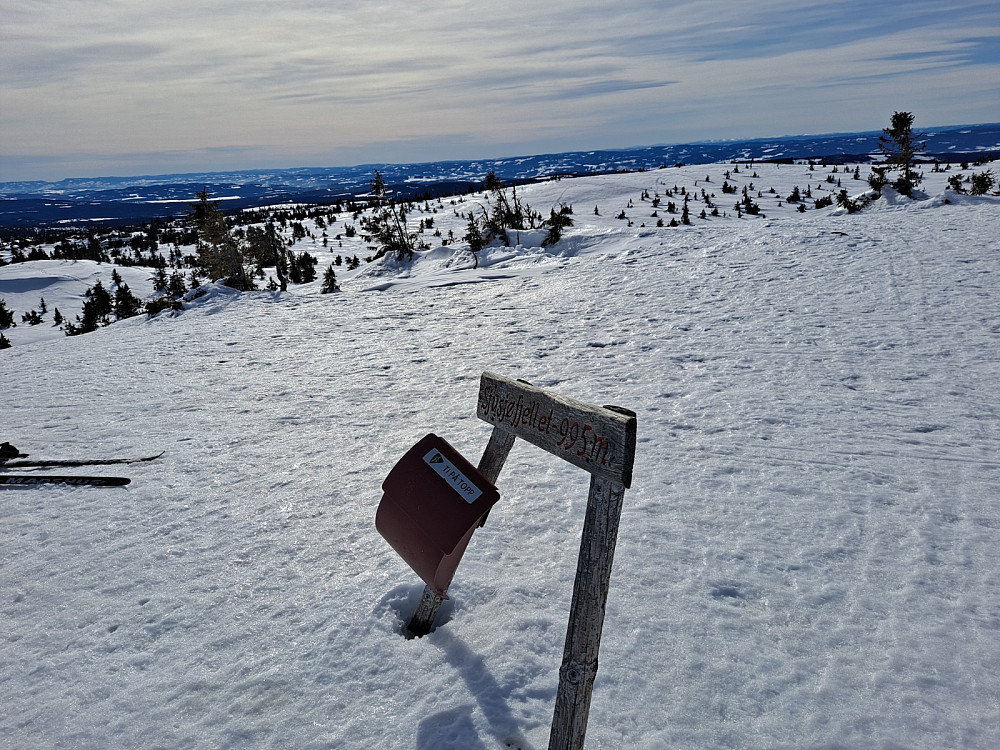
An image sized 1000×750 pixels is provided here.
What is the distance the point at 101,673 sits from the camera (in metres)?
2.90

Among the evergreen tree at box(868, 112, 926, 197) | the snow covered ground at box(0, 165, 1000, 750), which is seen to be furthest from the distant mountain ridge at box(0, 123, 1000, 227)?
the snow covered ground at box(0, 165, 1000, 750)

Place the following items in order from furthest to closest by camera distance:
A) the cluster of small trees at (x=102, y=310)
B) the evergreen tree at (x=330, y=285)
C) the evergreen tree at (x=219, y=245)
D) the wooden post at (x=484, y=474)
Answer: the evergreen tree at (x=219, y=245) < the cluster of small trees at (x=102, y=310) < the evergreen tree at (x=330, y=285) < the wooden post at (x=484, y=474)

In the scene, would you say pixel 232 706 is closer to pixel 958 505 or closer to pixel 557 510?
pixel 557 510

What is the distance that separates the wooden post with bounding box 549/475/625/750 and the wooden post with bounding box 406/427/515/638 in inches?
26.7

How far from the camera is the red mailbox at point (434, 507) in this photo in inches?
96.7

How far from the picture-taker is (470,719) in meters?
2.50

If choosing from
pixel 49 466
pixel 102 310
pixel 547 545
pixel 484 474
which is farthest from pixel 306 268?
pixel 484 474

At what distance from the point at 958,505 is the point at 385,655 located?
3.73 meters

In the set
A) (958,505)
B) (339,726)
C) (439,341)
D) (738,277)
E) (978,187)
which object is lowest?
(339,726)

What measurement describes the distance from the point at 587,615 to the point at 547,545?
63.8 inches

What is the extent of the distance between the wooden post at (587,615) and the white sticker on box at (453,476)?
57cm

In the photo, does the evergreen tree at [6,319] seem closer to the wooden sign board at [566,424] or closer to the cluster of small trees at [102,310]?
the cluster of small trees at [102,310]

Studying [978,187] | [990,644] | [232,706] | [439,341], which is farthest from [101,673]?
[978,187]

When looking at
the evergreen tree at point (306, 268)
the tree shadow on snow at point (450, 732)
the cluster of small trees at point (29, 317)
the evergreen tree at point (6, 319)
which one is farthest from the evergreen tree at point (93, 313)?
the tree shadow on snow at point (450, 732)
